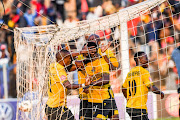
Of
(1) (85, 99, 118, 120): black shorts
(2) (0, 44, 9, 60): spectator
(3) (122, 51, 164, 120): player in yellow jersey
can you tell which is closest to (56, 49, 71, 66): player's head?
(1) (85, 99, 118, 120): black shorts

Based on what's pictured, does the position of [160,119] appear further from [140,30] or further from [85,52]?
[85,52]

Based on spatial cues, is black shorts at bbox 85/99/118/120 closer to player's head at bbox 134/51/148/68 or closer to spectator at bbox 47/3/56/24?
player's head at bbox 134/51/148/68

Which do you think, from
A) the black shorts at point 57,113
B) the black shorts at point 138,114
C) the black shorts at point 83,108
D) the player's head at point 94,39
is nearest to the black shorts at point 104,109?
the black shorts at point 83,108

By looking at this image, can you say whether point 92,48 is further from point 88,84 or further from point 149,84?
point 149,84

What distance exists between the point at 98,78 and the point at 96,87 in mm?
144

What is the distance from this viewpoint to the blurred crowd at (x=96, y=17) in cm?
844

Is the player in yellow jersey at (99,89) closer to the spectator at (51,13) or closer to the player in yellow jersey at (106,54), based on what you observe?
the player in yellow jersey at (106,54)

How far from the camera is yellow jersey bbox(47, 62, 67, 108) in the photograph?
4.79 metres

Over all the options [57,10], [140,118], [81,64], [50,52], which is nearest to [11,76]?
[57,10]

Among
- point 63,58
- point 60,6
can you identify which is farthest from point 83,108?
point 60,6

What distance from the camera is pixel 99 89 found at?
5094 millimetres

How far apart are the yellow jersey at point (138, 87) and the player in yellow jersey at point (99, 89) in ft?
1.05

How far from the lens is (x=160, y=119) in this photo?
25.5 ft

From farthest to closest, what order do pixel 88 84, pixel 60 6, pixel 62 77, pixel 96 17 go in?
pixel 60 6 → pixel 96 17 → pixel 88 84 → pixel 62 77
